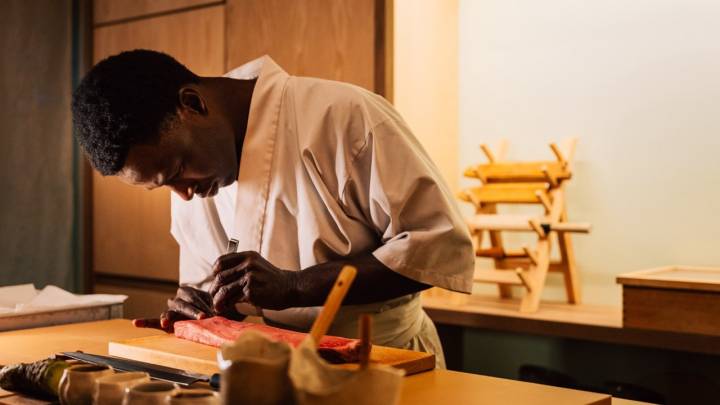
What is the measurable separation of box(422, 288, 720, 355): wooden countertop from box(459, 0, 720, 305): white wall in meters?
0.31

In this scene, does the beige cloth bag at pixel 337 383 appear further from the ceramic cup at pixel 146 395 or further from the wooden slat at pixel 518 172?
the wooden slat at pixel 518 172

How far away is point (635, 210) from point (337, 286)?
2329mm

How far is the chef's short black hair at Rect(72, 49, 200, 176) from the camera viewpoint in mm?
1387

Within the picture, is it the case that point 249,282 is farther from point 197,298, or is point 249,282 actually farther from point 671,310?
point 671,310

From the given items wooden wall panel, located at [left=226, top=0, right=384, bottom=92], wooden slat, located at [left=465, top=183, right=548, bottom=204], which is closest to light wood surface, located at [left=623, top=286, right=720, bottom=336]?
wooden slat, located at [left=465, top=183, right=548, bottom=204]

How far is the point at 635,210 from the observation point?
2904 mm

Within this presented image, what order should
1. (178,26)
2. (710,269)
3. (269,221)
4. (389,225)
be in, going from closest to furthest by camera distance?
(389,225)
(269,221)
(710,269)
(178,26)

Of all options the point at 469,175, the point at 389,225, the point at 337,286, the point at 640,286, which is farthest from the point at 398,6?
the point at 337,286

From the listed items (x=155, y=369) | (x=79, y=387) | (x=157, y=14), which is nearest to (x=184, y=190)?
(x=155, y=369)

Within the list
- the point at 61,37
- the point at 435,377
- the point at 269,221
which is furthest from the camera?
the point at 61,37

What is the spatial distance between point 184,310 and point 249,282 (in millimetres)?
359

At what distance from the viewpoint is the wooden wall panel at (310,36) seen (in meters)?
2.82

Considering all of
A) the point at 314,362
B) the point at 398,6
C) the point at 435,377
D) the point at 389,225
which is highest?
the point at 398,6

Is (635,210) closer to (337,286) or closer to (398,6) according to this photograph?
(398,6)
